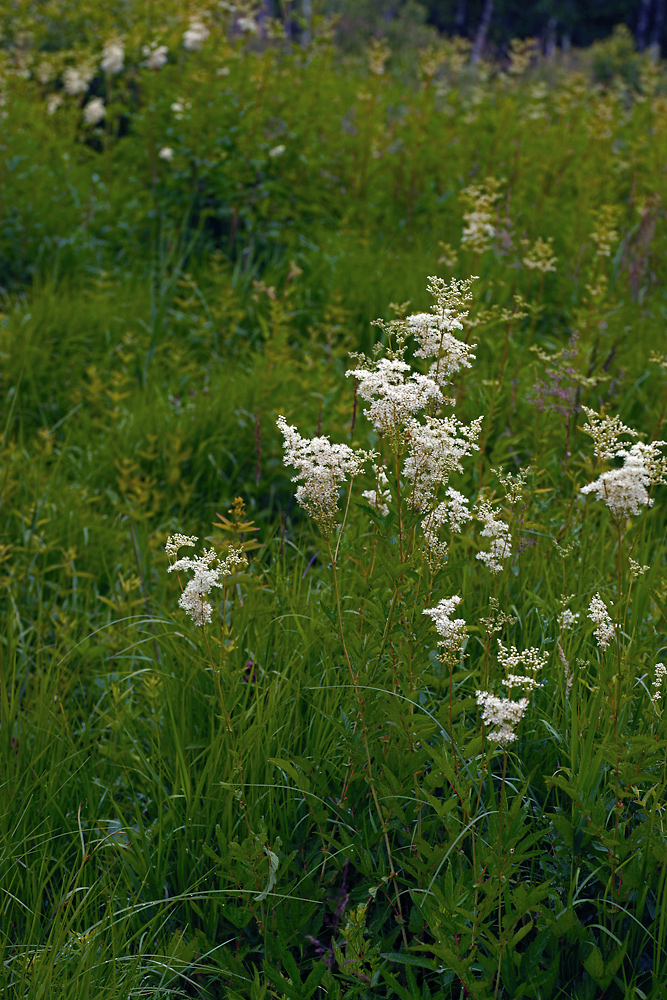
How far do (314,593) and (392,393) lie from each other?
3.53 feet

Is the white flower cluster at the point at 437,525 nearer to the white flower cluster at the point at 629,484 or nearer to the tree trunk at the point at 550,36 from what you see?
the white flower cluster at the point at 629,484

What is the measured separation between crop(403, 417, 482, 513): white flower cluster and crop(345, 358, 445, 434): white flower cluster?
3cm

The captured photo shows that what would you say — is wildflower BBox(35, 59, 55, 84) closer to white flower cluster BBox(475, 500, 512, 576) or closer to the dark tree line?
white flower cluster BBox(475, 500, 512, 576)

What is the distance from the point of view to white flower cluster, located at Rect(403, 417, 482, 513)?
1.64 meters

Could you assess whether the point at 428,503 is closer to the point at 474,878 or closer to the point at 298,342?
the point at 474,878

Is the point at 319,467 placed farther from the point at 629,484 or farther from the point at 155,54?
the point at 155,54

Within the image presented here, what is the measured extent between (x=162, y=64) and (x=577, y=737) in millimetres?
6165

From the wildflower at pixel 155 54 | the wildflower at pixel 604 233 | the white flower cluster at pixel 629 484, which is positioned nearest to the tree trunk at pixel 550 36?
the wildflower at pixel 155 54

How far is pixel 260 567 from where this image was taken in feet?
9.04

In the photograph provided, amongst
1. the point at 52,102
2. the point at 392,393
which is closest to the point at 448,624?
the point at 392,393

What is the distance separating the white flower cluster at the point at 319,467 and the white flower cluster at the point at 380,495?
0.29 ft

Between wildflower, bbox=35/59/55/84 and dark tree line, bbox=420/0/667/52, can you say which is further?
dark tree line, bbox=420/0/667/52

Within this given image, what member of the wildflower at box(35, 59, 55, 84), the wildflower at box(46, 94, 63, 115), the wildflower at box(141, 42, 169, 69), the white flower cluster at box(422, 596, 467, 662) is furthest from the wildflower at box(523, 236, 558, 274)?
the wildflower at box(35, 59, 55, 84)

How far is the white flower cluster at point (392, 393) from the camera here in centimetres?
160
